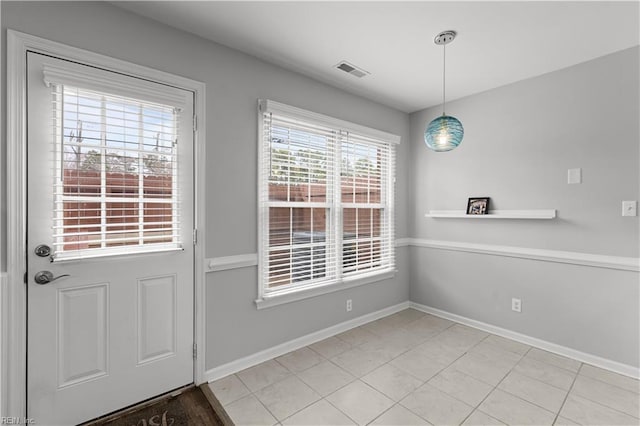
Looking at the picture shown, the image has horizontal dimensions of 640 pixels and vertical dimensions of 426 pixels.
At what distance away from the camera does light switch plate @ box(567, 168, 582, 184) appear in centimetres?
266

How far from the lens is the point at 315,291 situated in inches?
117

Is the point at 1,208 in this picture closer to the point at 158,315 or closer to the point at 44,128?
the point at 44,128

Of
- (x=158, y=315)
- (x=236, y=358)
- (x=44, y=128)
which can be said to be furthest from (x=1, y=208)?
(x=236, y=358)

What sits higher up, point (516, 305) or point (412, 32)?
point (412, 32)

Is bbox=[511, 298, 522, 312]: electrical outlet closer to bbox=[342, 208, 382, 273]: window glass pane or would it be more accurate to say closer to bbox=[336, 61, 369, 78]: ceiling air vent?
bbox=[342, 208, 382, 273]: window glass pane

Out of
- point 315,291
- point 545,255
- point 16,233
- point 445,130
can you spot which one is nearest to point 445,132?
point 445,130

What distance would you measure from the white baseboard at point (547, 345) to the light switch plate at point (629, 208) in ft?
4.01

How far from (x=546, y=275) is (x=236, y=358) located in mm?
2926

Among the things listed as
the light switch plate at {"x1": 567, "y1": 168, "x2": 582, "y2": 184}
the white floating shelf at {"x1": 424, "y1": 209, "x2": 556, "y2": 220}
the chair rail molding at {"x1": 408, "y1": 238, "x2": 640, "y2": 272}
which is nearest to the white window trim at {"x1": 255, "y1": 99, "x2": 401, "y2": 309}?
the chair rail molding at {"x1": 408, "y1": 238, "x2": 640, "y2": 272}

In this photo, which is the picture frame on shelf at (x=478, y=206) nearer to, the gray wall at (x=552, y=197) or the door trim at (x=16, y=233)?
the gray wall at (x=552, y=197)

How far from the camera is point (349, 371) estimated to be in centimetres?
246

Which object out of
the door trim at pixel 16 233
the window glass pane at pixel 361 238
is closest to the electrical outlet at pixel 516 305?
the window glass pane at pixel 361 238

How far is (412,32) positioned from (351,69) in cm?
71

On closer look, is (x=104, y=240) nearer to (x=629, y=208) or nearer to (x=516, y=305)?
(x=516, y=305)
